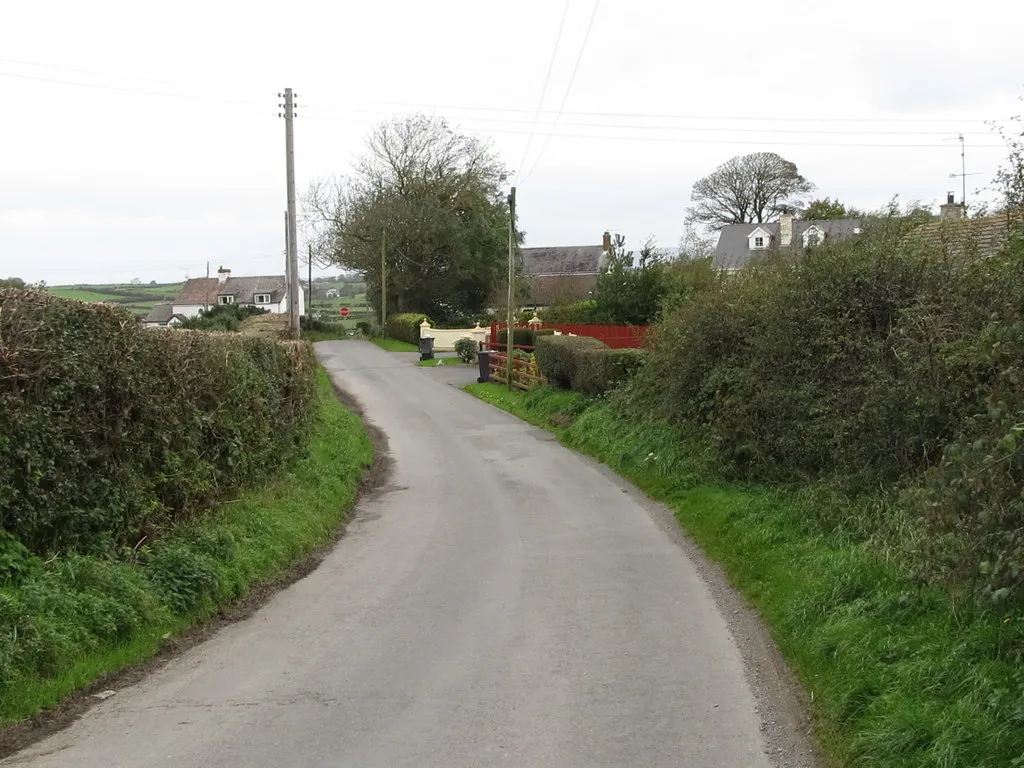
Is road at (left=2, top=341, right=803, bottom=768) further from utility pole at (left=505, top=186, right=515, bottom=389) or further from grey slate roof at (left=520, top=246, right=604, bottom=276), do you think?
grey slate roof at (left=520, top=246, right=604, bottom=276)

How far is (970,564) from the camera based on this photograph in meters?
6.88

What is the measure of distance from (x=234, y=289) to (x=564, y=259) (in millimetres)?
35143

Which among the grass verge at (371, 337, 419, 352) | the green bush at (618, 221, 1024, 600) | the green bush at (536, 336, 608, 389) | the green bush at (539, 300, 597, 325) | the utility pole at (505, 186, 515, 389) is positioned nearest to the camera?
the green bush at (618, 221, 1024, 600)

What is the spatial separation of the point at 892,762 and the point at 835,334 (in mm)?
8556

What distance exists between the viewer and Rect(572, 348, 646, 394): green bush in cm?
2455

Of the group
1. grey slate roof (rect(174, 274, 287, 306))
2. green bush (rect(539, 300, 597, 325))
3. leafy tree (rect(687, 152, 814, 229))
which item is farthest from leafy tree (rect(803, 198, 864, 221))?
grey slate roof (rect(174, 274, 287, 306))

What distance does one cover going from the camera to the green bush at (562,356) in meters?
27.9

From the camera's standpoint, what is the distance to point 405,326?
6075 cm

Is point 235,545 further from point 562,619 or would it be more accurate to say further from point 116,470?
point 562,619

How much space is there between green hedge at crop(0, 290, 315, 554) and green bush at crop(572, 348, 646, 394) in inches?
503

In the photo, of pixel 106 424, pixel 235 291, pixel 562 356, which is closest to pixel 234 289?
pixel 235 291

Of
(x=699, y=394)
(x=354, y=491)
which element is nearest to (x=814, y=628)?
(x=699, y=394)

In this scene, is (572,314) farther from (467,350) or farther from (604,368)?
(604,368)

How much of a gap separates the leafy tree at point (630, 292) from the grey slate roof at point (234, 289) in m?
59.6
